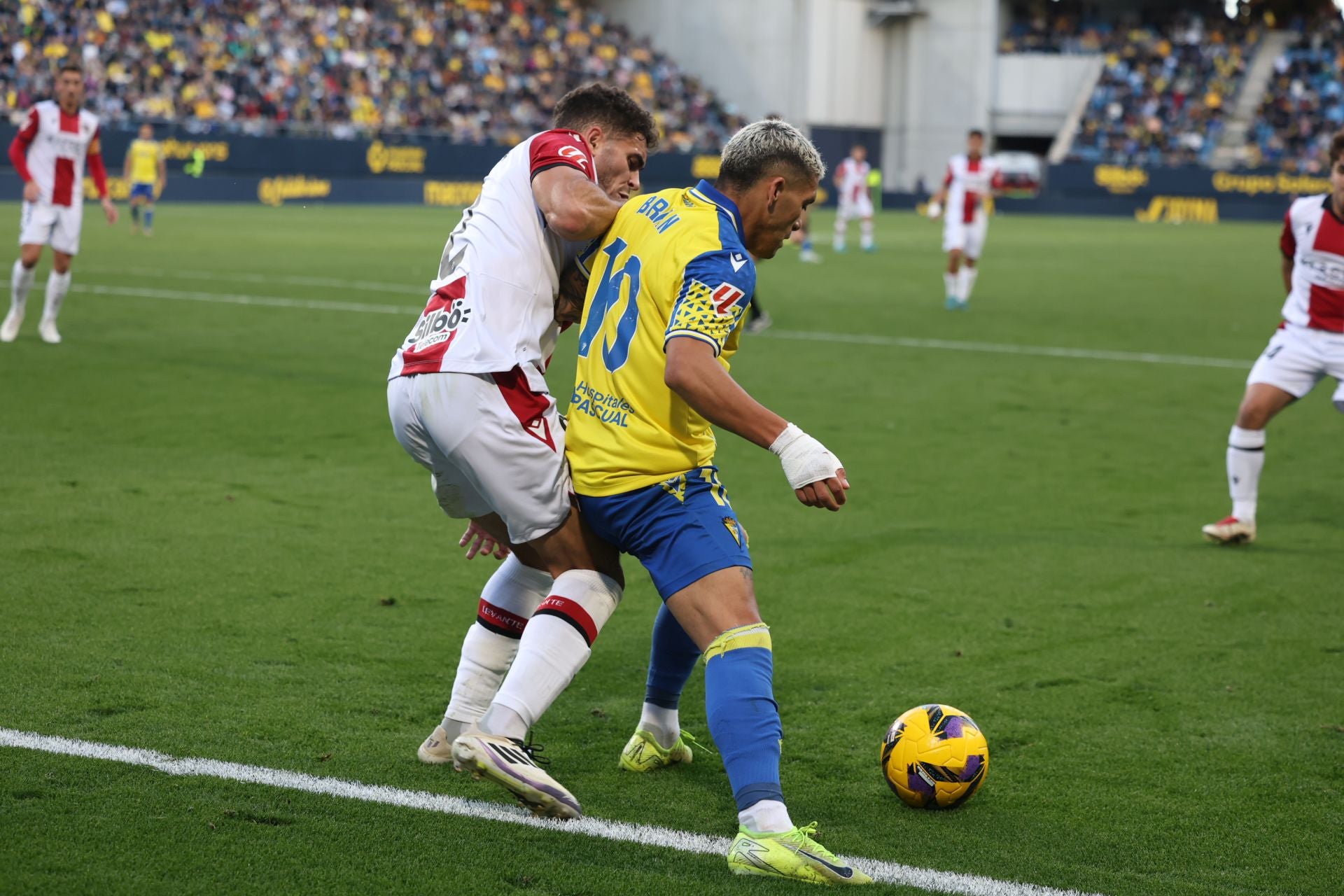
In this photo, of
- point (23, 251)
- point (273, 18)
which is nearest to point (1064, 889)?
point (23, 251)

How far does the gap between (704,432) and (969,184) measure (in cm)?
1715

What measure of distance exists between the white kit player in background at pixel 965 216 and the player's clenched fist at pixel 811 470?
15.7 m

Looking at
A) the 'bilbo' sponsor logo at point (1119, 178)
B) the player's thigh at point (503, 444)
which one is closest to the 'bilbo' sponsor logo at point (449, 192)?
the 'bilbo' sponsor logo at point (1119, 178)

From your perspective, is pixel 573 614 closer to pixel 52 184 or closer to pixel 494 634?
pixel 494 634

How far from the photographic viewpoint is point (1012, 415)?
11250mm

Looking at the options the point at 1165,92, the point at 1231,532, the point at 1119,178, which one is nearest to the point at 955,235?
the point at 1231,532

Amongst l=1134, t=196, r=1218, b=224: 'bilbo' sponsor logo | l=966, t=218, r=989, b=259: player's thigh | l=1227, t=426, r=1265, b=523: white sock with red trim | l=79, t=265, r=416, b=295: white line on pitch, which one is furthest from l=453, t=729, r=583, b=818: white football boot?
l=1134, t=196, r=1218, b=224: 'bilbo' sponsor logo

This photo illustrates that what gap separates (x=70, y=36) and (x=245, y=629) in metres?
34.7

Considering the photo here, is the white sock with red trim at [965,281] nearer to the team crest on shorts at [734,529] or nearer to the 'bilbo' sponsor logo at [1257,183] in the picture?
the team crest on shorts at [734,529]

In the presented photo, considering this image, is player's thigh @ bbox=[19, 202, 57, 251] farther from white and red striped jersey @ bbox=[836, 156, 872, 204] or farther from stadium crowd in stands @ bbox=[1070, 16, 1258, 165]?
stadium crowd in stands @ bbox=[1070, 16, 1258, 165]

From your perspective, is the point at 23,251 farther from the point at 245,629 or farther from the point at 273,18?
the point at 273,18

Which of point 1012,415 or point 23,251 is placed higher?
point 23,251

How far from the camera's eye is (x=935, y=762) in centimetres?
400

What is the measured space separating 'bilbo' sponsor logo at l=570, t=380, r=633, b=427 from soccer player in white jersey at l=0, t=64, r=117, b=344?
10.1 meters
